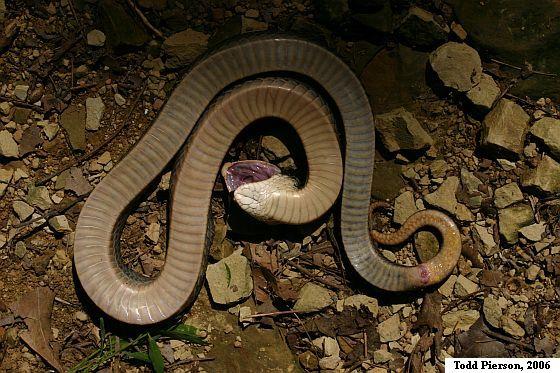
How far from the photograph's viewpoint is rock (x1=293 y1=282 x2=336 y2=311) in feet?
12.8

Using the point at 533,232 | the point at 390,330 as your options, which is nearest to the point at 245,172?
the point at 390,330

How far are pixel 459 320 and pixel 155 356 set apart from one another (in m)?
1.81

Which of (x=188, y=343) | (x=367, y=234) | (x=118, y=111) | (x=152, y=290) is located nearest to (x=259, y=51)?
(x=118, y=111)

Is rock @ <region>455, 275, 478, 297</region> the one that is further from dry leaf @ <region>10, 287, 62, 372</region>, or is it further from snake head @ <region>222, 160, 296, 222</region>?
dry leaf @ <region>10, 287, 62, 372</region>

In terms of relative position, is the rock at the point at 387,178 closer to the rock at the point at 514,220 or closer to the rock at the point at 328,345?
the rock at the point at 514,220

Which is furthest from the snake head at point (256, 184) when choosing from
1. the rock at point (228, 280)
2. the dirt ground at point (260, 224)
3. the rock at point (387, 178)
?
the rock at point (387, 178)

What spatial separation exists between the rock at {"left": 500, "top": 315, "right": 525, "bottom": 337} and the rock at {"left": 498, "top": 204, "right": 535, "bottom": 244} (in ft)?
1.51

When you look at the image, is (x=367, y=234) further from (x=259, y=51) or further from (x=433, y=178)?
(x=259, y=51)

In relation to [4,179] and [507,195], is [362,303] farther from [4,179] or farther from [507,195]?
[4,179]

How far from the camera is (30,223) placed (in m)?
3.88

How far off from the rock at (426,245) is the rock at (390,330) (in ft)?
1.32

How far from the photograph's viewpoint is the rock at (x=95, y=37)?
12.7 ft

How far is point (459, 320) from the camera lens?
3.91 metres

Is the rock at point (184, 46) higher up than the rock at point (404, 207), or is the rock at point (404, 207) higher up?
the rock at point (184, 46)
